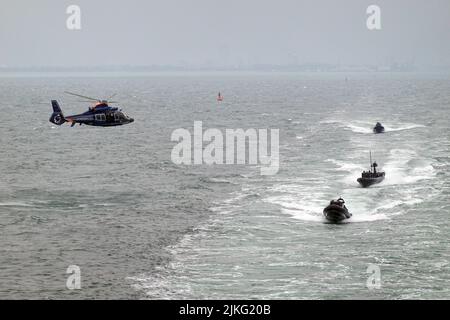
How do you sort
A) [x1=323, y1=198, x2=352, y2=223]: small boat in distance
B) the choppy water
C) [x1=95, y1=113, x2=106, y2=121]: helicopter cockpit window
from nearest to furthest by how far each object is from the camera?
the choppy water < [x1=95, y1=113, x2=106, y2=121]: helicopter cockpit window < [x1=323, y1=198, x2=352, y2=223]: small boat in distance

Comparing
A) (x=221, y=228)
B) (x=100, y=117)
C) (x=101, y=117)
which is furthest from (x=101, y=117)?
(x=221, y=228)

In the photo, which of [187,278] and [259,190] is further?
[259,190]

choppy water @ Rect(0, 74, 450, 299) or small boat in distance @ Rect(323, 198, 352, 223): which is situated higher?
small boat in distance @ Rect(323, 198, 352, 223)

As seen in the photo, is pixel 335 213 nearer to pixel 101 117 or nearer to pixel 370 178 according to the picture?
pixel 370 178

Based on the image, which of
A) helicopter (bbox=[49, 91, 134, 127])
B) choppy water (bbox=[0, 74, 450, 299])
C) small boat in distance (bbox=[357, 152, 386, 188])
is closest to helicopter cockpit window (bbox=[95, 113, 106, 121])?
helicopter (bbox=[49, 91, 134, 127])

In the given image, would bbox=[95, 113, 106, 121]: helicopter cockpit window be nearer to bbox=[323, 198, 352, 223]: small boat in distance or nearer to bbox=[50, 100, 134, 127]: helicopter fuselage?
bbox=[50, 100, 134, 127]: helicopter fuselage

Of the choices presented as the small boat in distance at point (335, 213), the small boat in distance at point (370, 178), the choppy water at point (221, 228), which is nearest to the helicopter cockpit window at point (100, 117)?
the choppy water at point (221, 228)

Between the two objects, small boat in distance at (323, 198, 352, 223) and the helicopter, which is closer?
the helicopter

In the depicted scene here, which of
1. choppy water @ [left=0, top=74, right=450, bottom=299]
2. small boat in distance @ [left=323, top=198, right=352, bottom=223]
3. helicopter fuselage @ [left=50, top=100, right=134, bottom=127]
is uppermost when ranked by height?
helicopter fuselage @ [left=50, top=100, right=134, bottom=127]

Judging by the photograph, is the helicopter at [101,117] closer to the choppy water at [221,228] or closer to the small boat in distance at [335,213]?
the choppy water at [221,228]
